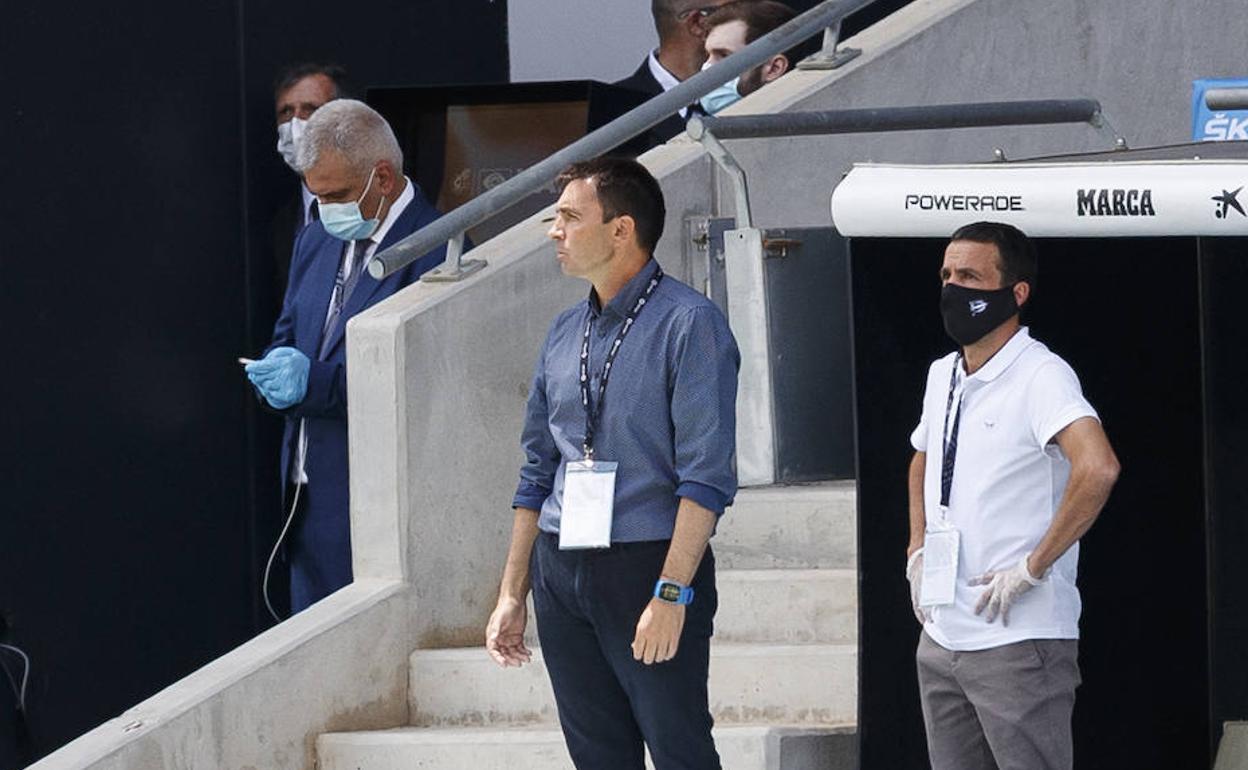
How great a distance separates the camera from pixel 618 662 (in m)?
5.52

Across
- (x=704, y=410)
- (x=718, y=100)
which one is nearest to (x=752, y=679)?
(x=704, y=410)

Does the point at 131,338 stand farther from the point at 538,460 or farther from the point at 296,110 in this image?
the point at 538,460

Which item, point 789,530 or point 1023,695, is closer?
point 1023,695

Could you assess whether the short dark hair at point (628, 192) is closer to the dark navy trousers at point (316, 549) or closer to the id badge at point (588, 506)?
the id badge at point (588, 506)

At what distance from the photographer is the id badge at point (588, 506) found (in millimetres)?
5438

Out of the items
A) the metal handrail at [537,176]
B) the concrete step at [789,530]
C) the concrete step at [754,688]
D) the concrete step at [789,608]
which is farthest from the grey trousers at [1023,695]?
the metal handrail at [537,176]

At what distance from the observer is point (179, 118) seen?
9.09 m

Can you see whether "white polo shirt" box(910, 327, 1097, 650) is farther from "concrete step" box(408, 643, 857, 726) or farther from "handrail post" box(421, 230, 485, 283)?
"handrail post" box(421, 230, 485, 283)

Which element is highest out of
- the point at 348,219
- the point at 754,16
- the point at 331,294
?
the point at 754,16

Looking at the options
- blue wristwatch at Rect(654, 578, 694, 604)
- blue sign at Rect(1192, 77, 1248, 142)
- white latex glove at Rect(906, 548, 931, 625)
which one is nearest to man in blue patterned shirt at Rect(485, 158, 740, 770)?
blue wristwatch at Rect(654, 578, 694, 604)

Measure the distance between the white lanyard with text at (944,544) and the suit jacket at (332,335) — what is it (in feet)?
8.22

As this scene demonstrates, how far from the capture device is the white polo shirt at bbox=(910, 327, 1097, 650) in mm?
5383

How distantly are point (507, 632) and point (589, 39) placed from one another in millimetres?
5429

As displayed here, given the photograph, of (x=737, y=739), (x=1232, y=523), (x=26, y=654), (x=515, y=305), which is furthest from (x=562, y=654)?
(x=26, y=654)
